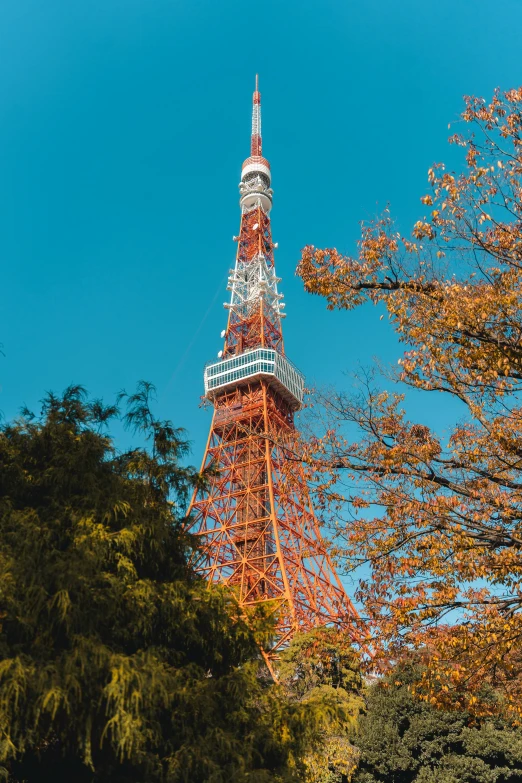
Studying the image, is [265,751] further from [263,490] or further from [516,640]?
[263,490]

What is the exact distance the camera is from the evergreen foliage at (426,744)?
17453 mm

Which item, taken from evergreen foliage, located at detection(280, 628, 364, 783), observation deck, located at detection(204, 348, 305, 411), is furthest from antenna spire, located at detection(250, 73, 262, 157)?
evergreen foliage, located at detection(280, 628, 364, 783)

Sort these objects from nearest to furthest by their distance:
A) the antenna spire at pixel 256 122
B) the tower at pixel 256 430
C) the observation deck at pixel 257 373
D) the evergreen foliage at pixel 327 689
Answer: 1. the evergreen foliage at pixel 327 689
2. the tower at pixel 256 430
3. the observation deck at pixel 257 373
4. the antenna spire at pixel 256 122

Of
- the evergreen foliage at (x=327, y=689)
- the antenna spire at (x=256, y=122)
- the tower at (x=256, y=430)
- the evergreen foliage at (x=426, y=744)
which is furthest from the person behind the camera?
the antenna spire at (x=256, y=122)

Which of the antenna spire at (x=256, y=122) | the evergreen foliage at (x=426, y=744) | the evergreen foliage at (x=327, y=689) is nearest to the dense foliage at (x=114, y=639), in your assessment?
the evergreen foliage at (x=327, y=689)

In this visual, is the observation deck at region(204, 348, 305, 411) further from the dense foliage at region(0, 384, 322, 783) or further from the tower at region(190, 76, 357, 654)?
the dense foliage at region(0, 384, 322, 783)

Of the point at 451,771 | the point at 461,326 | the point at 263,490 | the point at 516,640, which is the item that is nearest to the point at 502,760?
the point at 451,771

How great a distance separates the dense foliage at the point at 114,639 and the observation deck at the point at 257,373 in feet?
93.6

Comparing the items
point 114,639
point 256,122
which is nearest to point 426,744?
point 114,639

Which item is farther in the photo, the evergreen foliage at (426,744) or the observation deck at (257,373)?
the observation deck at (257,373)

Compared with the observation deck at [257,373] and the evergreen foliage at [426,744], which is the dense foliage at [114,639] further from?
the observation deck at [257,373]

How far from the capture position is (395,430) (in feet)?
25.1

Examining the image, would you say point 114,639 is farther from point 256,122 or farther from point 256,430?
point 256,122

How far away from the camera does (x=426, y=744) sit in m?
18.4
